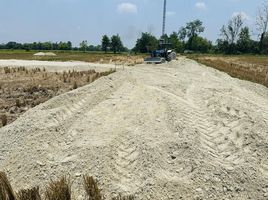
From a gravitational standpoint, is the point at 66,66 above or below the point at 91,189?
below

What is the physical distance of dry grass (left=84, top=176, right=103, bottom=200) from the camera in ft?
18.7

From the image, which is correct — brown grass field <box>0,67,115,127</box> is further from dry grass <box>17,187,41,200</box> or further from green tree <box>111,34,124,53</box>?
green tree <box>111,34,124,53</box>

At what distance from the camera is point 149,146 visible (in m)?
7.07

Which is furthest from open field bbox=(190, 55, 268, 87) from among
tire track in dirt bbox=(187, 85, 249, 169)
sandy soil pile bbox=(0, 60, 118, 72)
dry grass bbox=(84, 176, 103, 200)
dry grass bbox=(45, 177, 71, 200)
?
dry grass bbox=(45, 177, 71, 200)

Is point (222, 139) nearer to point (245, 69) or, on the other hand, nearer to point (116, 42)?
point (245, 69)

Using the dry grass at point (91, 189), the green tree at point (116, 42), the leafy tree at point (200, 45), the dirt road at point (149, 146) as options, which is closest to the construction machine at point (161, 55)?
the dirt road at point (149, 146)

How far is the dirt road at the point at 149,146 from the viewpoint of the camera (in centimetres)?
616

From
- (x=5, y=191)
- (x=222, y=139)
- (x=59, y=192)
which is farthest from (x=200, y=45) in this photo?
(x=59, y=192)

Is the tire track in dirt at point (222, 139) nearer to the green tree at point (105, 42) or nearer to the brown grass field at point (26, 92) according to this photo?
the brown grass field at point (26, 92)

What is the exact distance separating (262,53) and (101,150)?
287 ft

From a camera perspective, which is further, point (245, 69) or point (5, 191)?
point (245, 69)

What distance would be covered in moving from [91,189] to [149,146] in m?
1.70

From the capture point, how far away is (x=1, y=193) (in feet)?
19.4

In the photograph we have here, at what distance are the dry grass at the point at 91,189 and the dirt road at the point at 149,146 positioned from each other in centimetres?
23
